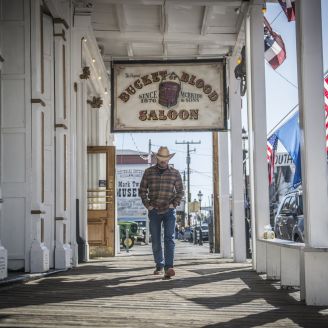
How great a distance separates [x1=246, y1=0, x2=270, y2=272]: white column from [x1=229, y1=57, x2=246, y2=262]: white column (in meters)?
2.41

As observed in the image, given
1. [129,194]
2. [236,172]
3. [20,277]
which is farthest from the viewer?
[129,194]

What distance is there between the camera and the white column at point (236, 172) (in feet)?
36.6

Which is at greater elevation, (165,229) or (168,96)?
(168,96)

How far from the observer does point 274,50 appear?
1033 centimetres

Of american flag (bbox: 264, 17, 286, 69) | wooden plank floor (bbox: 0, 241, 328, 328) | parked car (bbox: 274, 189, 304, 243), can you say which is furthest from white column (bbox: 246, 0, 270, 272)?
parked car (bbox: 274, 189, 304, 243)

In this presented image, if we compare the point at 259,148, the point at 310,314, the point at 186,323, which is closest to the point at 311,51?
the point at 310,314

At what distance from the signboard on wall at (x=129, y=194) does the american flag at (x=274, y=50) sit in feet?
87.2

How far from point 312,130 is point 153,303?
79.7 inches

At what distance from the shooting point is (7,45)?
7.41m

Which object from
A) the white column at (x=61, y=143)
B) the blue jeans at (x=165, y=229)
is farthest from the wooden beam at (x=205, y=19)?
the blue jeans at (x=165, y=229)

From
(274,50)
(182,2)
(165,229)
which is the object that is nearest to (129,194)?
(274,50)

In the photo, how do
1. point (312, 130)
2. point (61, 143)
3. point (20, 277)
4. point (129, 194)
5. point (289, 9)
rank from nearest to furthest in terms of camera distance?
point (312, 130)
point (20, 277)
point (289, 9)
point (61, 143)
point (129, 194)

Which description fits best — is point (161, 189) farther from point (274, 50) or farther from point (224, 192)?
point (224, 192)

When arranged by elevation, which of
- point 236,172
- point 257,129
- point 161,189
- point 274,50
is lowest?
point 161,189
